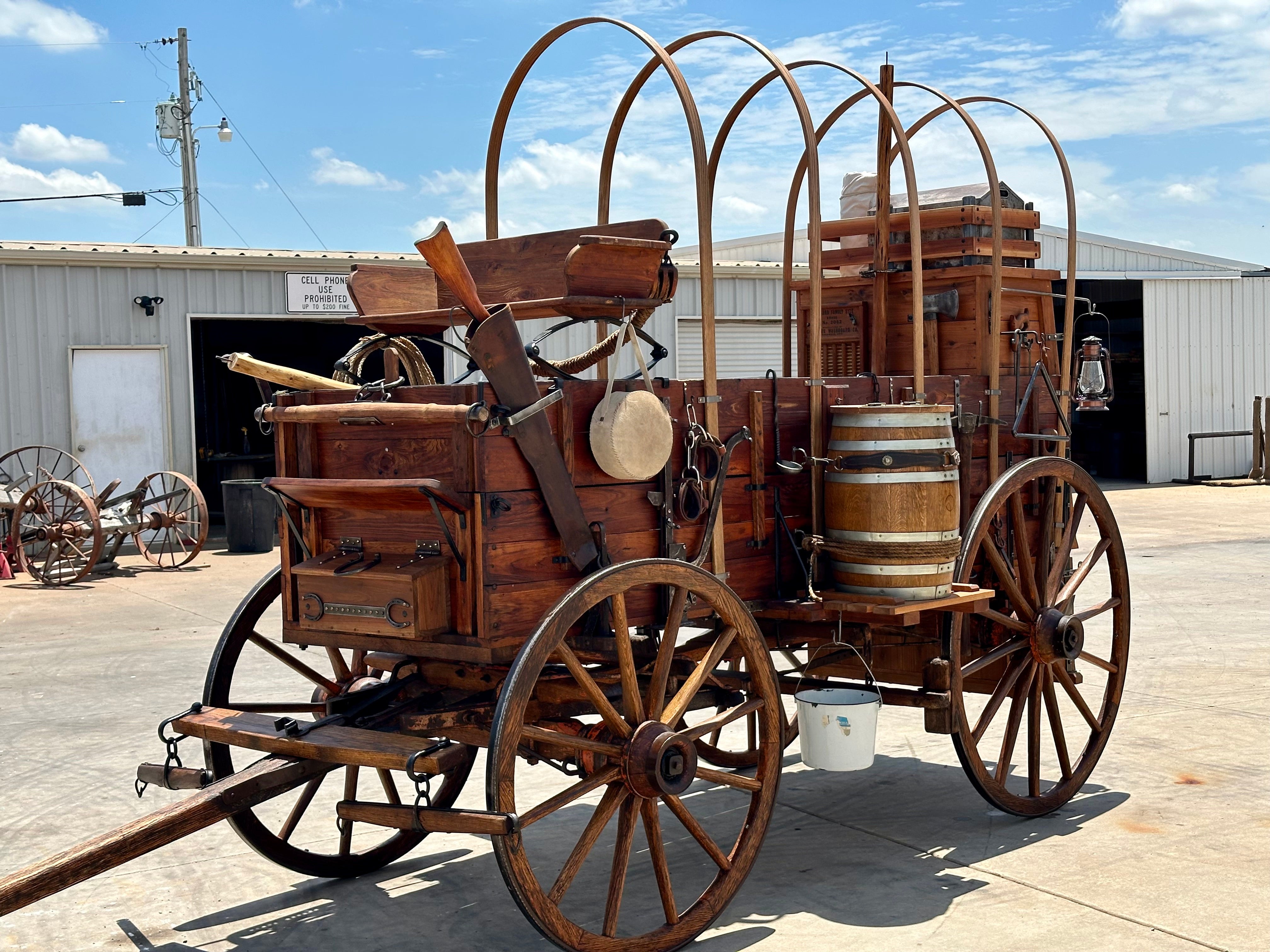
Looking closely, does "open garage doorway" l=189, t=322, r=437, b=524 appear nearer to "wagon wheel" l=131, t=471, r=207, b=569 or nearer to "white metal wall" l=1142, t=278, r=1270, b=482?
"wagon wheel" l=131, t=471, r=207, b=569

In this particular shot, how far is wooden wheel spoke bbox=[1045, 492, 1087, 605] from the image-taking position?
538 cm

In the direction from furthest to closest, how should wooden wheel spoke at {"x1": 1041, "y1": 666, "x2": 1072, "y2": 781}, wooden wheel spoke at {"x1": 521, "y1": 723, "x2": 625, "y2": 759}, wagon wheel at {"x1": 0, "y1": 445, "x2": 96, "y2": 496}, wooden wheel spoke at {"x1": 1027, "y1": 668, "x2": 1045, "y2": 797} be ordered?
wagon wheel at {"x1": 0, "y1": 445, "x2": 96, "y2": 496}, wooden wheel spoke at {"x1": 1041, "y1": 666, "x2": 1072, "y2": 781}, wooden wheel spoke at {"x1": 1027, "y1": 668, "x2": 1045, "y2": 797}, wooden wheel spoke at {"x1": 521, "y1": 723, "x2": 625, "y2": 759}

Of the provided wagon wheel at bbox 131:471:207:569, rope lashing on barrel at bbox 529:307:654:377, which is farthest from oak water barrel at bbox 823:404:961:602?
wagon wheel at bbox 131:471:207:569

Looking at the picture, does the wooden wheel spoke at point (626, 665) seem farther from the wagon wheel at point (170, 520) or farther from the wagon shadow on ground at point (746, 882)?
the wagon wheel at point (170, 520)

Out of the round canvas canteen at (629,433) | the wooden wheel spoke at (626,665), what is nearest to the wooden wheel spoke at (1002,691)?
the wooden wheel spoke at (626,665)

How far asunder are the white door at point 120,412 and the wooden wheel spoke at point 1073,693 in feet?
40.9

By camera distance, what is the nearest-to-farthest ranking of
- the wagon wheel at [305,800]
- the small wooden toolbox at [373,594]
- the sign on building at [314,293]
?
the small wooden toolbox at [373,594], the wagon wheel at [305,800], the sign on building at [314,293]

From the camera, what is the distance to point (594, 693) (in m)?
3.72

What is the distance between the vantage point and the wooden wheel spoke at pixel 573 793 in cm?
350

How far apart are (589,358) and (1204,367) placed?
21005mm

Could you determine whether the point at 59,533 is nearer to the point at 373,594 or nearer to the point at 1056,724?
the point at 373,594

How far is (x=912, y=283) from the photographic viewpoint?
17.3ft

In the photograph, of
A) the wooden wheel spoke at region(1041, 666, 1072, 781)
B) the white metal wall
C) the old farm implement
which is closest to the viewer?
the wooden wheel spoke at region(1041, 666, 1072, 781)

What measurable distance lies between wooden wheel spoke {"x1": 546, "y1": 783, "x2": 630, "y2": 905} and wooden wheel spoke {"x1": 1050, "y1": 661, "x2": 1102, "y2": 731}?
223 cm
